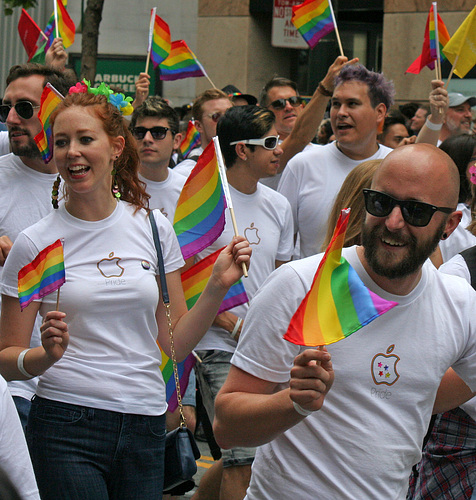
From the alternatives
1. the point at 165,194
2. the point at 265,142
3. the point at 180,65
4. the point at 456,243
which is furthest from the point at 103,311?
the point at 180,65

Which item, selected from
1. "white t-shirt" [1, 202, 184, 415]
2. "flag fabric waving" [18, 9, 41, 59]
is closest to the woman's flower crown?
"white t-shirt" [1, 202, 184, 415]

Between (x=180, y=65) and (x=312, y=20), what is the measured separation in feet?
7.92

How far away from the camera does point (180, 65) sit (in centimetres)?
1009

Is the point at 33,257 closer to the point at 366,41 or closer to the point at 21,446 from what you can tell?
the point at 21,446

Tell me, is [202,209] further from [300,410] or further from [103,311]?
[300,410]

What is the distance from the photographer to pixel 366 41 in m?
20.4

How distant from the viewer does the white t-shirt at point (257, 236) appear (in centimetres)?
521

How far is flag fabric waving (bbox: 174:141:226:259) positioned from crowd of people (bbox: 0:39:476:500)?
18.1 inches

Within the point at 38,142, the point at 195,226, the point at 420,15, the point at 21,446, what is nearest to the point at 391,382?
the point at 21,446

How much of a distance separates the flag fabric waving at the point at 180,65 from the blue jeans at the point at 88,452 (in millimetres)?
6931

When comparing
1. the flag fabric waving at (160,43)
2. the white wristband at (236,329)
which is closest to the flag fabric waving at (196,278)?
the white wristband at (236,329)

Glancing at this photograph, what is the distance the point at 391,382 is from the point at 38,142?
2.38 metres

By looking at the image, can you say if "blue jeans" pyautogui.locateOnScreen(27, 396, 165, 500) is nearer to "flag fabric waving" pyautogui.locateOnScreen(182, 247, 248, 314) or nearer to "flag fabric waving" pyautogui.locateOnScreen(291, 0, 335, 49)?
"flag fabric waving" pyautogui.locateOnScreen(182, 247, 248, 314)

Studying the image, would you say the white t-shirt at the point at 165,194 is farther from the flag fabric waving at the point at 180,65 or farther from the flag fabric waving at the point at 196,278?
the flag fabric waving at the point at 180,65
